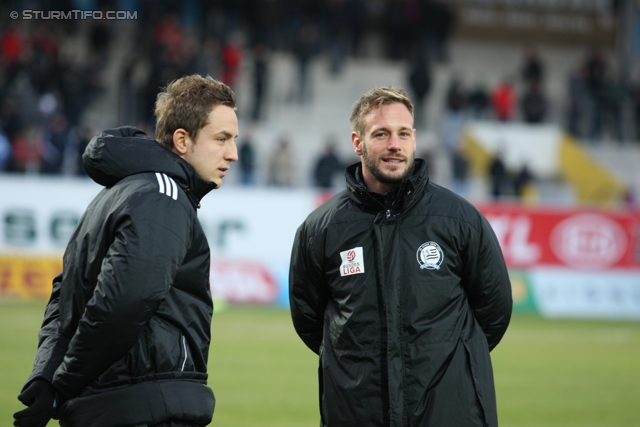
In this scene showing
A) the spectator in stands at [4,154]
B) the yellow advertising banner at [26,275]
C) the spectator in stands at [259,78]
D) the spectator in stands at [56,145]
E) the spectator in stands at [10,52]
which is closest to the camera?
the yellow advertising banner at [26,275]

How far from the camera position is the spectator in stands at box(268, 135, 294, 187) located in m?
23.8

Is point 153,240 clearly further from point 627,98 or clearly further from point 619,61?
point 619,61

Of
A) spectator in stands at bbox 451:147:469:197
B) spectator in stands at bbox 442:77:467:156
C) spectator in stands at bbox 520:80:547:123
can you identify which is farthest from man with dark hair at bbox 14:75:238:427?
spectator in stands at bbox 520:80:547:123

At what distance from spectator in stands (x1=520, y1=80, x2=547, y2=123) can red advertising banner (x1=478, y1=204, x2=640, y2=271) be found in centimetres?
1019

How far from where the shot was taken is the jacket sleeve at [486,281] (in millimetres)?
4380

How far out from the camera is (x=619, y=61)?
116 feet

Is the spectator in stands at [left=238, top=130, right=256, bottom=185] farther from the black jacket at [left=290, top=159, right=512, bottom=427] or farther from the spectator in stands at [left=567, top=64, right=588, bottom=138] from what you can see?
the black jacket at [left=290, top=159, right=512, bottom=427]

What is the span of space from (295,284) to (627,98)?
29020mm

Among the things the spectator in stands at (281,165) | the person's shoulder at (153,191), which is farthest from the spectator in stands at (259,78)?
the person's shoulder at (153,191)

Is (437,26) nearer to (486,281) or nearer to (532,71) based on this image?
(532,71)

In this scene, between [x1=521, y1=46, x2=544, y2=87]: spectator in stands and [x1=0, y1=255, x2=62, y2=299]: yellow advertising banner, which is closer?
[x1=0, y1=255, x2=62, y2=299]: yellow advertising banner

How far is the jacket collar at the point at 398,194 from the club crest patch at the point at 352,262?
9.1 inches

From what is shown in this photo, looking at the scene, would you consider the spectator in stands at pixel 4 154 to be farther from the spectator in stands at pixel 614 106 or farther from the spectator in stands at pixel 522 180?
the spectator in stands at pixel 614 106

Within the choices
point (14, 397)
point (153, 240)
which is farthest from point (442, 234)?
point (14, 397)
